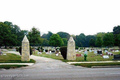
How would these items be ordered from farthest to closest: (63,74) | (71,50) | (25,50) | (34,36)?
(34,36) → (71,50) → (25,50) → (63,74)

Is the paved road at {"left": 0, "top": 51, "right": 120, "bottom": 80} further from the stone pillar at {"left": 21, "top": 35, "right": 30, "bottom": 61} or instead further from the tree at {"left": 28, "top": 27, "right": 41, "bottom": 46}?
the tree at {"left": 28, "top": 27, "right": 41, "bottom": 46}

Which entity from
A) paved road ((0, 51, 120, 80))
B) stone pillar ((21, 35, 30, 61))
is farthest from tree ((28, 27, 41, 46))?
paved road ((0, 51, 120, 80))

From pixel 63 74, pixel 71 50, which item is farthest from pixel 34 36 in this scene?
pixel 63 74

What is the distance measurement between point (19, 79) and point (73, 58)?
12.6 meters

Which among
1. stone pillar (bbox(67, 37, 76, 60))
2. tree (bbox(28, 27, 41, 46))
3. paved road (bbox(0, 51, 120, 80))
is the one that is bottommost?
paved road (bbox(0, 51, 120, 80))

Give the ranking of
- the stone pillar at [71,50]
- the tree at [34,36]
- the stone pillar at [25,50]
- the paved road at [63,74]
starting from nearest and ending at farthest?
the paved road at [63,74] < the stone pillar at [25,50] < the stone pillar at [71,50] < the tree at [34,36]

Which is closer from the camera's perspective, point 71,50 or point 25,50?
point 25,50

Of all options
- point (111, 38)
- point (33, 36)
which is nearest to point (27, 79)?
point (33, 36)

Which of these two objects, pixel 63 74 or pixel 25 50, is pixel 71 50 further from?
pixel 63 74

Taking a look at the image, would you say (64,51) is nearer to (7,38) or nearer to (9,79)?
(9,79)

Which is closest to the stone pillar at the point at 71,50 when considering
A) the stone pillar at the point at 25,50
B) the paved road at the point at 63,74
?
the stone pillar at the point at 25,50

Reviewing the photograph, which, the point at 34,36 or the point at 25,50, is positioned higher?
the point at 34,36

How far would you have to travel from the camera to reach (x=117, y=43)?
6500 centimetres

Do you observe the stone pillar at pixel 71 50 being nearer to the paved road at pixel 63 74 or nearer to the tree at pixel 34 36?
the paved road at pixel 63 74
